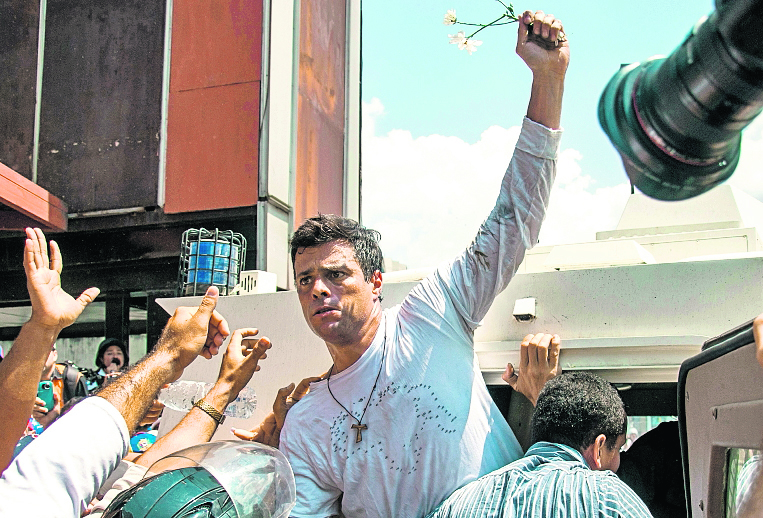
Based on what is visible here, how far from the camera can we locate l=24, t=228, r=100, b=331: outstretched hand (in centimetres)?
189

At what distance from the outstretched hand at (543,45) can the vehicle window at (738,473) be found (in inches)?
54.3

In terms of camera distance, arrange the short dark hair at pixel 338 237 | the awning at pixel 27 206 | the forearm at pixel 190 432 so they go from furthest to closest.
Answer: the awning at pixel 27 206
the forearm at pixel 190 432
the short dark hair at pixel 338 237

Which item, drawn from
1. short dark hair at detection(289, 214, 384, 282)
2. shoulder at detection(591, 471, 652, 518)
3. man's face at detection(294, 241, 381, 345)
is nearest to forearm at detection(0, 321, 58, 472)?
man's face at detection(294, 241, 381, 345)

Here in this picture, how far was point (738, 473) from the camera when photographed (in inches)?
49.2

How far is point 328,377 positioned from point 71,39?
729 centimetres

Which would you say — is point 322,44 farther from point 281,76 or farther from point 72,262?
point 72,262

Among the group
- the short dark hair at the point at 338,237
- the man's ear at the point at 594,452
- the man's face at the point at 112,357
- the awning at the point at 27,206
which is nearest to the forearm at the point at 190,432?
the short dark hair at the point at 338,237

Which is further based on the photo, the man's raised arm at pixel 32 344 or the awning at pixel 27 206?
the awning at pixel 27 206

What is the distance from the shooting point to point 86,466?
1.52 metres

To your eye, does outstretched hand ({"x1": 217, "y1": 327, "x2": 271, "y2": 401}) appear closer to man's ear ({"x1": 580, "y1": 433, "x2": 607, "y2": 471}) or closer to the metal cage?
the metal cage

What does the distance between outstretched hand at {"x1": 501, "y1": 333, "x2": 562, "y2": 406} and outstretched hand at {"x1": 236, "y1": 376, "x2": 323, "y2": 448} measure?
748 mm

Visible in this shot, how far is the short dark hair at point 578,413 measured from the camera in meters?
2.23

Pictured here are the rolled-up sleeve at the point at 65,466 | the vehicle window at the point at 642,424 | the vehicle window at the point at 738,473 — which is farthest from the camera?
the vehicle window at the point at 642,424

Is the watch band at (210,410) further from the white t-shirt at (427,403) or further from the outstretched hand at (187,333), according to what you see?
the outstretched hand at (187,333)
